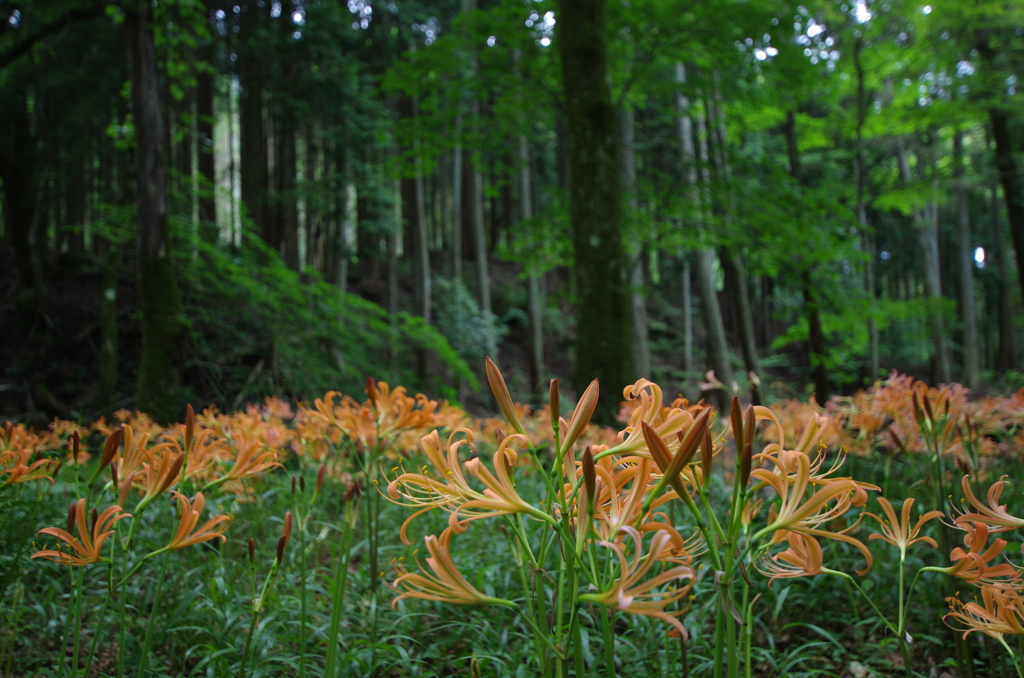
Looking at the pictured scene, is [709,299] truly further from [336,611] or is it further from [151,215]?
[336,611]

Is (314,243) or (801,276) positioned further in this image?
(314,243)

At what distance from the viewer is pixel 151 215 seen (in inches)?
197

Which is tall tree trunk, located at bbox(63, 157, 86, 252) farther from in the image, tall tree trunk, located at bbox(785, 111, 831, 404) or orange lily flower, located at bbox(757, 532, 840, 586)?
orange lily flower, located at bbox(757, 532, 840, 586)

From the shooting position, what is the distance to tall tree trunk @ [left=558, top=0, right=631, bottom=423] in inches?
197

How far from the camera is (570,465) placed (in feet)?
2.97

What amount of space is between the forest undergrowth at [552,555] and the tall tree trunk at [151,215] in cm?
220

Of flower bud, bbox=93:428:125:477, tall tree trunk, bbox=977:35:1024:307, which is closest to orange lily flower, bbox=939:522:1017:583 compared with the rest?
flower bud, bbox=93:428:125:477

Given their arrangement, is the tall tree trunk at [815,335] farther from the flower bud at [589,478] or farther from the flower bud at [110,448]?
the flower bud at [110,448]

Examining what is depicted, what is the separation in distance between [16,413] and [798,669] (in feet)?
27.1

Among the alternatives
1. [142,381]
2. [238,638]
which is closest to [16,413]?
[142,381]

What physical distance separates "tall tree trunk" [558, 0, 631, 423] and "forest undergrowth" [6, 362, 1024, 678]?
2.18 m

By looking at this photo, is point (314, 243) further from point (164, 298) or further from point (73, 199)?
point (164, 298)

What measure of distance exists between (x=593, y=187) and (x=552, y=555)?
3.86m

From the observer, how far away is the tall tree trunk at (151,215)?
4914 millimetres
